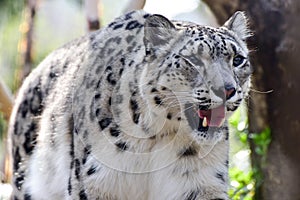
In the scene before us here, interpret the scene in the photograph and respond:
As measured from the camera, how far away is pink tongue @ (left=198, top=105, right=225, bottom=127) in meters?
5.67

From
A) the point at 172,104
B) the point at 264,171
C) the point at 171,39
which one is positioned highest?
the point at 171,39

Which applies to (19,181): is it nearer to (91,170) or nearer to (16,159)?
(16,159)

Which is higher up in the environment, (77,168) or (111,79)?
(111,79)

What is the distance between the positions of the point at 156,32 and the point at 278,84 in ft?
7.89

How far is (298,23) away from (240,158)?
1633mm

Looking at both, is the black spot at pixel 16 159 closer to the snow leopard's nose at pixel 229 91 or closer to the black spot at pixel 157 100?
the black spot at pixel 157 100

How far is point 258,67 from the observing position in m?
8.18

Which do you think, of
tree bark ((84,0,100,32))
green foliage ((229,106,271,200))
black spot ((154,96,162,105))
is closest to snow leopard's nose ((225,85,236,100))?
black spot ((154,96,162,105))

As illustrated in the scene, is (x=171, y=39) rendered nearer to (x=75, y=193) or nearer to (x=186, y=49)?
(x=186, y=49)

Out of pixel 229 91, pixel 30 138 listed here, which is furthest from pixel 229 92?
pixel 30 138

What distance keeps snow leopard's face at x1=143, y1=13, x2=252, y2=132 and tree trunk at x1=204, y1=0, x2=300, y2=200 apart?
6.68ft

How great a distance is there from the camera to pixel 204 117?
5770 millimetres

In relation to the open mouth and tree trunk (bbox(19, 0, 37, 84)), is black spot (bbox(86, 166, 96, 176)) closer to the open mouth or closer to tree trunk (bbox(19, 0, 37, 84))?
the open mouth

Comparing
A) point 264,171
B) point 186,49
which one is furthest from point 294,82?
point 186,49
